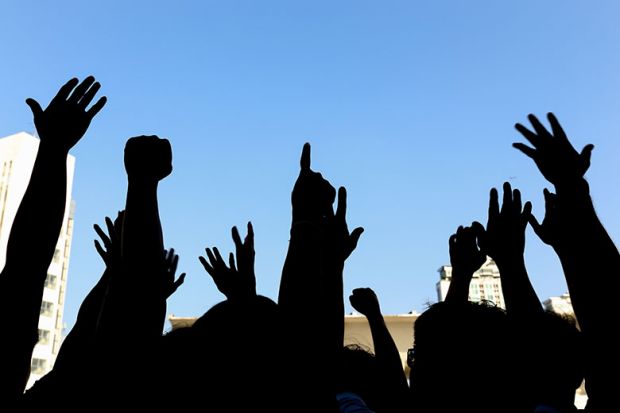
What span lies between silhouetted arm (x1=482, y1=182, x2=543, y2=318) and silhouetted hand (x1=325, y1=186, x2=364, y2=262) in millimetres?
660

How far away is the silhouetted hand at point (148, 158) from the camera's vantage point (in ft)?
6.66

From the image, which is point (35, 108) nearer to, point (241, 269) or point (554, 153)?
point (241, 269)

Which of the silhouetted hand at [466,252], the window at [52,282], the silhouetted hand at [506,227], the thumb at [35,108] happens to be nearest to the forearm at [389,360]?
the silhouetted hand at [466,252]

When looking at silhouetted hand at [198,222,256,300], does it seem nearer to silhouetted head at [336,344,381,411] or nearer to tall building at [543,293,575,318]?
silhouetted head at [336,344,381,411]

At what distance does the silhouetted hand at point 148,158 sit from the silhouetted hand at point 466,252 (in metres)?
1.77

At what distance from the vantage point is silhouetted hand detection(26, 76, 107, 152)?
2.01 meters

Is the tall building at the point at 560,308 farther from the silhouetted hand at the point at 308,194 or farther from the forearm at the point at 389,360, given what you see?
the silhouetted hand at the point at 308,194

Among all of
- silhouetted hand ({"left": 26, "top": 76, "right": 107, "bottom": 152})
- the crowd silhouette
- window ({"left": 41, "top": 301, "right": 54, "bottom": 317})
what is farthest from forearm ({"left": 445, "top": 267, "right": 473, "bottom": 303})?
window ({"left": 41, "top": 301, "right": 54, "bottom": 317})

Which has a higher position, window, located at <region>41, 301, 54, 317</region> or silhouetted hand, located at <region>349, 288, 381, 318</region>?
window, located at <region>41, 301, 54, 317</region>

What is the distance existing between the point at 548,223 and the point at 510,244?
225 mm

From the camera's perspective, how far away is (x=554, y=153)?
2363mm

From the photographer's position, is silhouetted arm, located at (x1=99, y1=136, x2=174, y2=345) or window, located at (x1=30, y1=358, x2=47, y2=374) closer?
silhouetted arm, located at (x1=99, y1=136, x2=174, y2=345)

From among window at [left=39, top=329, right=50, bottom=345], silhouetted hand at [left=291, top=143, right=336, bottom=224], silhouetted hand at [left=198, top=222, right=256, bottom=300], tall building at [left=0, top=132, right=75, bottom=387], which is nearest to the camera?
silhouetted hand at [left=291, top=143, right=336, bottom=224]

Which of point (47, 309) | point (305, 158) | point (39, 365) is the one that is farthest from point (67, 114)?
point (47, 309)
